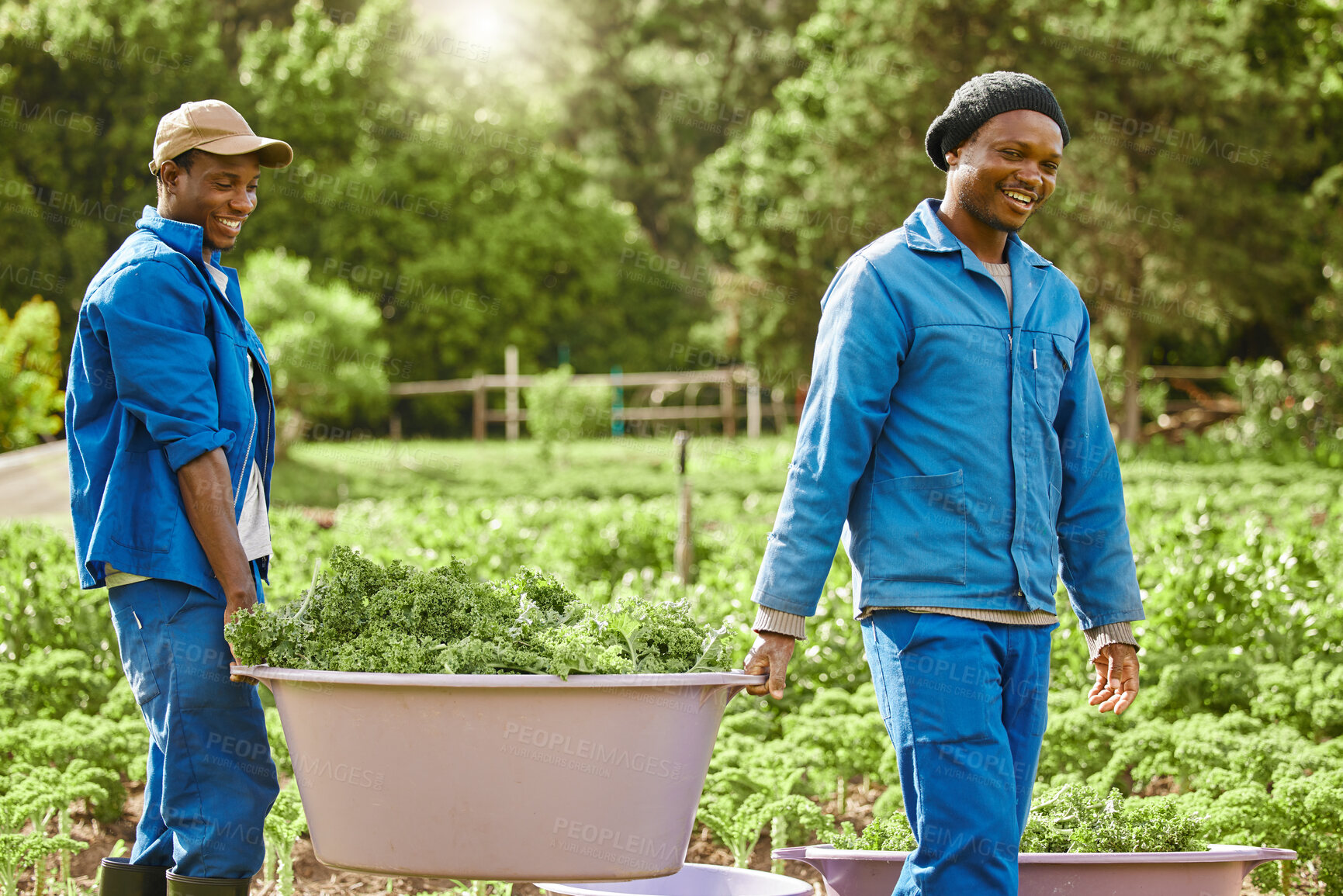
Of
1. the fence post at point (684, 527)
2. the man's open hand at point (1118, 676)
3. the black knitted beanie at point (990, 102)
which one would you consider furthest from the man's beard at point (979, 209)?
the fence post at point (684, 527)

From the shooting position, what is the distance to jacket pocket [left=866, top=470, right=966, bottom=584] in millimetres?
2334

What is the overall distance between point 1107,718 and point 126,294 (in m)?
3.17

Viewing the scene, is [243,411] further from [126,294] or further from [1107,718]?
[1107,718]

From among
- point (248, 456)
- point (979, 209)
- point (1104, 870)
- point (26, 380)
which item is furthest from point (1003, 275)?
point (26, 380)

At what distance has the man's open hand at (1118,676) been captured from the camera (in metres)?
2.64

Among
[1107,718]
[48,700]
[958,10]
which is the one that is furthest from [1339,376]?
[48,700]

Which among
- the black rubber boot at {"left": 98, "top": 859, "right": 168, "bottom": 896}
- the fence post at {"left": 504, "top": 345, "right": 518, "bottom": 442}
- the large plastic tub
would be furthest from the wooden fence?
the large plastic tub

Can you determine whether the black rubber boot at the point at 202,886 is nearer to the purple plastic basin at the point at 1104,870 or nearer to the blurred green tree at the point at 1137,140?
the purple plastic basin at the point at 1104,870

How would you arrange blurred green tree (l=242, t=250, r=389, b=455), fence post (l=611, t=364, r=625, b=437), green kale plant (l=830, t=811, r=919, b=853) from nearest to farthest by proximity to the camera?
1. green kale plant (l=830, t=811, r=919, b=853)
2. blurred green tree (l=242, t=250, r=389, b=455)
3. fence post (l=611, t=364, r=625, b=437)

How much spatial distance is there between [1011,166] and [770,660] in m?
1.04

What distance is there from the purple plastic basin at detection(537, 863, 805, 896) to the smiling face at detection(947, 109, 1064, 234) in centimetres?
138

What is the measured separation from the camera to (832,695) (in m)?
4.52

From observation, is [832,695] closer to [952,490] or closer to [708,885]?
[708,885]

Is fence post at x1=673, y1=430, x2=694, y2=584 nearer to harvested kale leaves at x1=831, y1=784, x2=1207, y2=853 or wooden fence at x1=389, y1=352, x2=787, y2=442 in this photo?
harvested kale leaves at x1=831, y1=784, x2=1207, y2=853
